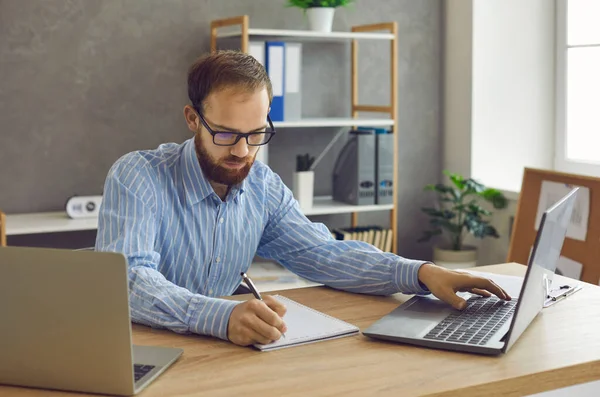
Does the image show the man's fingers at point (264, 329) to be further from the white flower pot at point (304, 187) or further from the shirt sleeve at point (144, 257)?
the white flower pot at point (304, 187)

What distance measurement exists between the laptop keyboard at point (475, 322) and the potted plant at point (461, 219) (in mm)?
1963

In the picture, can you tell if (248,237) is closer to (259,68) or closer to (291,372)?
(259,68)

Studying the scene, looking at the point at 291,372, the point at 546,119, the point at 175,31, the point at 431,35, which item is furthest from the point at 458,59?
the point at 291,372

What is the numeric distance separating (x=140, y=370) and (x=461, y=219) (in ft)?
9.44

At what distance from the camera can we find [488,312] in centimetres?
166

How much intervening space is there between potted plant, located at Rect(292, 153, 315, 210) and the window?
1.25 metres

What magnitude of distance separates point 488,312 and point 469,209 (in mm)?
2265

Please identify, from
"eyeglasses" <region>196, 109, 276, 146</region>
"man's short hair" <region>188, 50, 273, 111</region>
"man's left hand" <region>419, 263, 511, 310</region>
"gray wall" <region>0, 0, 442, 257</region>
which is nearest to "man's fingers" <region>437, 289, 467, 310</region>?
"man's left hand" <region>419, 263, 511, 310</region>

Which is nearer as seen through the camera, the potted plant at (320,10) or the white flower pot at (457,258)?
the potted plant at (320,10)

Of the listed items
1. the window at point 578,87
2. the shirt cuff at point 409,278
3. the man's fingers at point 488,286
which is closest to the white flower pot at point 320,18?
the window at point 578,87

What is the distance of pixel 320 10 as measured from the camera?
→ 3557mm

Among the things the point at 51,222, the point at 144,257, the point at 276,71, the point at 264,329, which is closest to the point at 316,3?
the point at 276,71

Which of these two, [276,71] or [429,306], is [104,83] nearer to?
[276,71]

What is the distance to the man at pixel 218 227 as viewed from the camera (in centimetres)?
161
